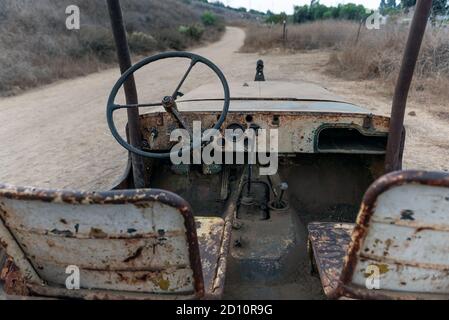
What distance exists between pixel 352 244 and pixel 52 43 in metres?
14.5

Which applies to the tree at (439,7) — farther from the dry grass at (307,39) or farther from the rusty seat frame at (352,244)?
the rusty seat frame at (352,244)

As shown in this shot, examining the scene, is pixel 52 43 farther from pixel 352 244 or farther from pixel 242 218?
pixel 352 244

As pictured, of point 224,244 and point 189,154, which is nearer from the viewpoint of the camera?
point 224,244

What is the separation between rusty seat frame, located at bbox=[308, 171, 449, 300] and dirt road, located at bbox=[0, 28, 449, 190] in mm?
3114

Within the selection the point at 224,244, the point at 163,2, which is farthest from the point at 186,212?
the point at 163,2

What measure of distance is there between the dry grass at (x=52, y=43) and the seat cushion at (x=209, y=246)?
9.53 metres

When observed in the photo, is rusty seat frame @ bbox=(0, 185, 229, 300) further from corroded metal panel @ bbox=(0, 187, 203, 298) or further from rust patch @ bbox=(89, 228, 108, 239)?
rust patch @ bbox=(89, 228, 108, 239)

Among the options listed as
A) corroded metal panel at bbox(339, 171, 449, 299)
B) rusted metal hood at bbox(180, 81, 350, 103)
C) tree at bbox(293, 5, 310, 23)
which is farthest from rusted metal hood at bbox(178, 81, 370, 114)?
tree at bbox(293, 5, 310, 23)

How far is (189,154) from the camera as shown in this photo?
118 inches

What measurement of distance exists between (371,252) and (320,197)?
193cm

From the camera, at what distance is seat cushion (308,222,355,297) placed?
175cm

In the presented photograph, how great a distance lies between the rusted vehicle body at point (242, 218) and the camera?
1.31 m

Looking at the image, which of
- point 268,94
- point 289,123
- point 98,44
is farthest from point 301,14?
point 289,123
